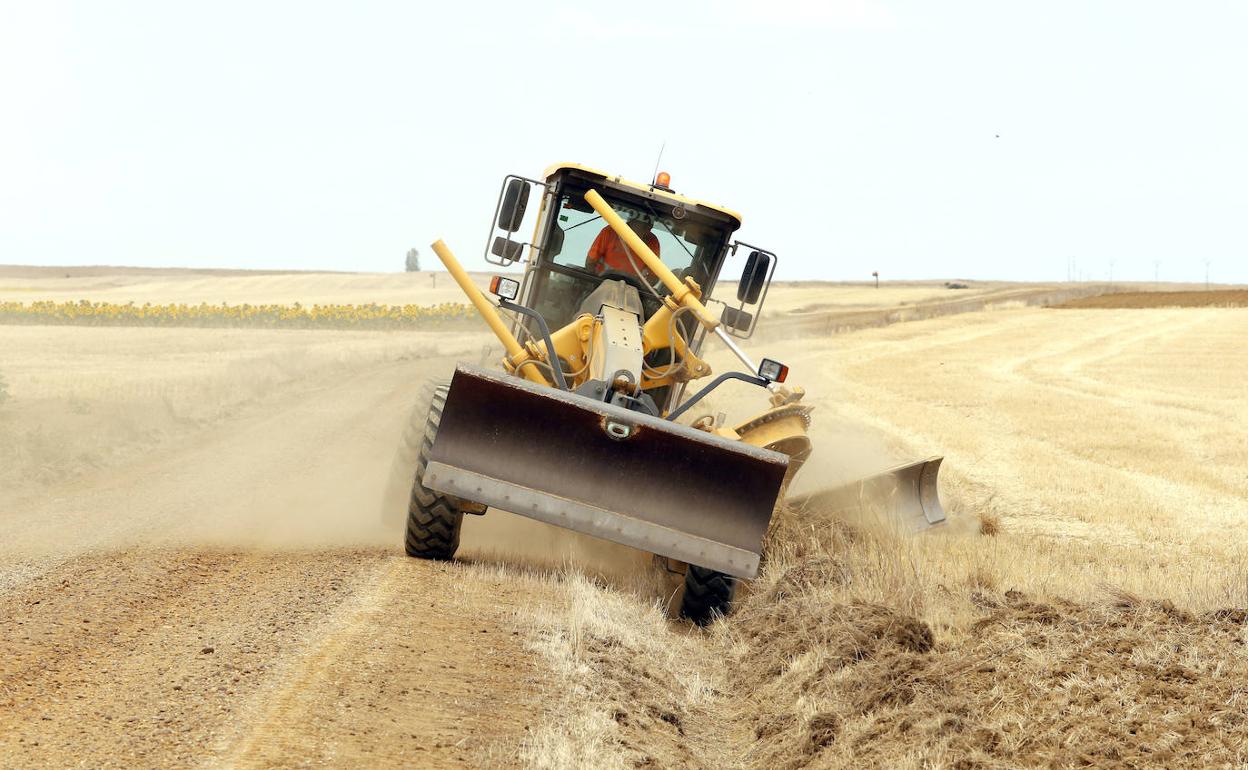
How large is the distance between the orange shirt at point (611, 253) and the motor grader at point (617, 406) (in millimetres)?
11

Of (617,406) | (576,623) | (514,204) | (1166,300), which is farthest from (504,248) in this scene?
(1166,300)

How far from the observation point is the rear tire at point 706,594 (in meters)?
7.87

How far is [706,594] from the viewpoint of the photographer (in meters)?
7.89

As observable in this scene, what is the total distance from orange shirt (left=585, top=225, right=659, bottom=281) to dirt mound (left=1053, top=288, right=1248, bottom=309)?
48.6 meters

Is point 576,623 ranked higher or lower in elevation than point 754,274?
lower

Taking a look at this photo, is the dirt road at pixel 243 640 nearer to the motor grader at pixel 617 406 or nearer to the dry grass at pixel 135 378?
the motor grader at pixel 617 406

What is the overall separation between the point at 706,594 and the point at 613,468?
3.54 feet

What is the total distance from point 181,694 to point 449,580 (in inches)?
105

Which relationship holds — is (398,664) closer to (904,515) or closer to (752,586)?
(752,586)

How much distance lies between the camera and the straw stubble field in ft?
16.1

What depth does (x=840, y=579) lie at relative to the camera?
313 inches

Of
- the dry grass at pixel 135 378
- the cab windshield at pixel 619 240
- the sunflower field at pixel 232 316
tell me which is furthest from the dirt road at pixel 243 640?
the sunflower field at pixel 232 316

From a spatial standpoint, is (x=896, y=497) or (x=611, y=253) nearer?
(x=611, y=253)

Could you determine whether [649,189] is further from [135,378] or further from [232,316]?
[232,316]
